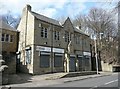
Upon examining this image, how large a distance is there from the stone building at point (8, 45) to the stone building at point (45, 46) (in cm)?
308

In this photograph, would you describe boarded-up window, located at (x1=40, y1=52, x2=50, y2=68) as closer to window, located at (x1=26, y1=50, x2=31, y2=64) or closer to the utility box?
window, located at (x1=26, y1=50, x2=31, y2=64)

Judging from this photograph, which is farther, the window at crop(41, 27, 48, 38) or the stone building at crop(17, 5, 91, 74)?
the window at crop(41, 27, 48, 38)

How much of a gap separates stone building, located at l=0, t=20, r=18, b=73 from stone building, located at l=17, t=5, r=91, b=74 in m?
3.08

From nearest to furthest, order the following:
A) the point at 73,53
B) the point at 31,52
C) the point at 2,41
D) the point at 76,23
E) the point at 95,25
Result: the point at 2,41, the point at 31,52, the point at 73,53, the point at 95,25, the point at 76,23

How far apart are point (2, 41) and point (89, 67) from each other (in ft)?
81.5

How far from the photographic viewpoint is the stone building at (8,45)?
1261 inches

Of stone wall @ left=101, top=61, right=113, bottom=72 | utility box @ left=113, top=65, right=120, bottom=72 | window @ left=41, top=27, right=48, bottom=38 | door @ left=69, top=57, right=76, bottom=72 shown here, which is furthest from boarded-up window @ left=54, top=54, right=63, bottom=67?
utility box @ left=113, top=65, right=120, bottom=72

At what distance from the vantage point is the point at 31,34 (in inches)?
1426

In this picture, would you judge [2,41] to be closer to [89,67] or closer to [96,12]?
[89,67]

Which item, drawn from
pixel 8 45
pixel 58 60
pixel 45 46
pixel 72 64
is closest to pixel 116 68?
pixel 72 64

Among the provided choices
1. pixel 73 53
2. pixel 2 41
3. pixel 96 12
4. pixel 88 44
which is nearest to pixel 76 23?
pixel 96 12

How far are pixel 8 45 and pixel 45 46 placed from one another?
6.76 meters

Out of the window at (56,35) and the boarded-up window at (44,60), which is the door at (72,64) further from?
the boarded-up window at (44,60)

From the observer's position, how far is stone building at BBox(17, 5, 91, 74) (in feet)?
117
